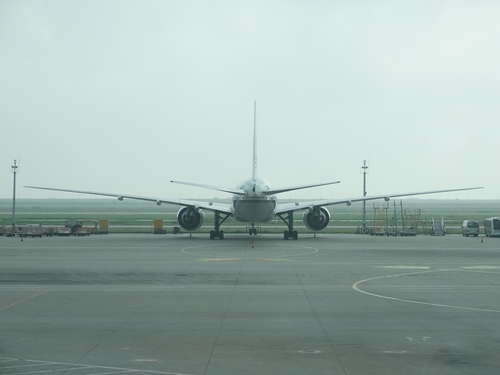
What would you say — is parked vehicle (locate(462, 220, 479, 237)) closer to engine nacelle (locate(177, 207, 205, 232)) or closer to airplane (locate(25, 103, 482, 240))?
airplane (locate(25, 103, 482, 240))

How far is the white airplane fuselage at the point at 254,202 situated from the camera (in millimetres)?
55750

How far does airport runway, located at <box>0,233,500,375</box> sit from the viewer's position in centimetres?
1384

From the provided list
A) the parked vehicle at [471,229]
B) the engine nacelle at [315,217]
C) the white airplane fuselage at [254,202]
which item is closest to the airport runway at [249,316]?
the white airplane fuselage at [254,202]

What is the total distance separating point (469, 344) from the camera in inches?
613

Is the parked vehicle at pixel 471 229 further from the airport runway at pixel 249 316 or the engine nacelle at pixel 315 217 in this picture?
the airport runway at pixel 249 316

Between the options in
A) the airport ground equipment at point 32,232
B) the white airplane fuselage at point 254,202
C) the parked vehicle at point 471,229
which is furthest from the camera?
the parked vehicle at point 471,229

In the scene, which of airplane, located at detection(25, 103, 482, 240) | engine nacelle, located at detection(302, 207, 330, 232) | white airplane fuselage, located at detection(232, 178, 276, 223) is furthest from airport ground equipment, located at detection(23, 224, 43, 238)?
engine nacelle, located at detection(302, 207, 330, 232)

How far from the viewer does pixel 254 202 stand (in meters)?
56.3

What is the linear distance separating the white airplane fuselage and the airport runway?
18146mm

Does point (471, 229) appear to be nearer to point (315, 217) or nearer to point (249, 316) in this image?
point (315, 217)

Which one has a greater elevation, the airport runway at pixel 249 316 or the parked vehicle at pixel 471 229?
the parked vehicle at pixel 471 229

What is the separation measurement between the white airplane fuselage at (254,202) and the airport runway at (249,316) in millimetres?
18146

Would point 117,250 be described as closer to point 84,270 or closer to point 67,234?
point 84,270

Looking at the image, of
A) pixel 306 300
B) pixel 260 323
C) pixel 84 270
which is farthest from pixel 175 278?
pixel 260 323
